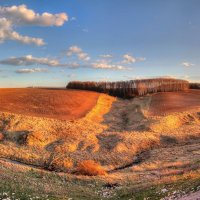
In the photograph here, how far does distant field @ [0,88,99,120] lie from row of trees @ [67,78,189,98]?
8.55ft

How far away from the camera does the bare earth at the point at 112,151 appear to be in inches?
741

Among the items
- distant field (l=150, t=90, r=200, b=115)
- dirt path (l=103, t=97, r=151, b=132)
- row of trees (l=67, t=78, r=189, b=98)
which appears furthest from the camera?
row of trees (l=67, t=78, r=189, b=98)

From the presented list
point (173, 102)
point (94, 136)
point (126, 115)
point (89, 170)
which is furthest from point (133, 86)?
point (89, 170)

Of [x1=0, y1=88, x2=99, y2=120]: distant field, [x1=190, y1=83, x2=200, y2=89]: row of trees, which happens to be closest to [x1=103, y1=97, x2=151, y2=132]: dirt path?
[x1=0, y1=88, x2=99, y2=120]: distant field

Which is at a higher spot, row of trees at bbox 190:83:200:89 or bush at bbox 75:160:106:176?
row of trees at bbox 190:83:200:89

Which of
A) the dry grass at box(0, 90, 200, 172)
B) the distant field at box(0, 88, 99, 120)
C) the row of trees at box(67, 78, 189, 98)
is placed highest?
the row of trees at box(67, 78, 189, 98)

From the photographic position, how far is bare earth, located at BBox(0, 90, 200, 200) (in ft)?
61.7

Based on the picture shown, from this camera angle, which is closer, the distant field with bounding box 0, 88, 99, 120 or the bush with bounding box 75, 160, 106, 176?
the bush with bounding box 75, 160, 106, 176

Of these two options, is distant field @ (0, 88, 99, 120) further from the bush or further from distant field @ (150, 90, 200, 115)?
the bush

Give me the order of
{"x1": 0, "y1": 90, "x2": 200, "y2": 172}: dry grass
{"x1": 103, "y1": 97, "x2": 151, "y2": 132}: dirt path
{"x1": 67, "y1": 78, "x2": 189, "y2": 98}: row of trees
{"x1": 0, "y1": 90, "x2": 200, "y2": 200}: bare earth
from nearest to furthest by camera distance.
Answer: {"x1": 0, "y1": 90, "x2": 200, "y2": 200}: bare earth, {"x1": 0, "y1": 90, "x2": 200, "y2": 172}: dry grass, {"x1": 103, "y1": 97, "x2": 151, "y2": 132}: dirt path, {"x1": 67, "y1": 78, "x2": 189, "y2": 98}: row of trees

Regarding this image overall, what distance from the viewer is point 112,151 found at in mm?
27047

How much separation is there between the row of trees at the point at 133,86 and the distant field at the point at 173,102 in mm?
1414

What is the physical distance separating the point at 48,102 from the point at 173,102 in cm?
1165

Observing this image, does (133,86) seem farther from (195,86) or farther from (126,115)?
(195,86)
